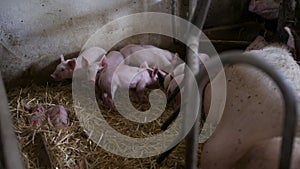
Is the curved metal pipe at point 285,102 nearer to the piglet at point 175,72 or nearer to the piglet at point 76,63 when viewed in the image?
the piglet at point 175,72

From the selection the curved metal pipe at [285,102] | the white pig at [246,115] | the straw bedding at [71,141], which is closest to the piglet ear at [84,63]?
the straw bedding at [71,141]

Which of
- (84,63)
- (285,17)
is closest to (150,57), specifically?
(84,63)

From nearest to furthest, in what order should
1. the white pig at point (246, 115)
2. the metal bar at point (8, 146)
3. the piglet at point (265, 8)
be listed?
the metal bar at point (8, 146) < the white pig at point (246, 115) < the piglet at point (265, 8)

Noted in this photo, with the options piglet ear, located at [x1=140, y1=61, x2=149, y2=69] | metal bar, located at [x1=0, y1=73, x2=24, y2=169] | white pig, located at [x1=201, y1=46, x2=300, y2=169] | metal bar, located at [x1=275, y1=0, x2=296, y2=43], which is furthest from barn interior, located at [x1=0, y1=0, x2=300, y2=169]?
metal bar, located at [x1=0, y1=73, x2=24, y2=169]

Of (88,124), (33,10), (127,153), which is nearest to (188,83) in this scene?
(127,153)

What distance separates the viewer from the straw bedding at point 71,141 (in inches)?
85.9

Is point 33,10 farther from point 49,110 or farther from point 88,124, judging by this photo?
point 88,124

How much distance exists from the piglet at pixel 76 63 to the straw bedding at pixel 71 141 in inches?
5.8

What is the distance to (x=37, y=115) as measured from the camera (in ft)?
8.35

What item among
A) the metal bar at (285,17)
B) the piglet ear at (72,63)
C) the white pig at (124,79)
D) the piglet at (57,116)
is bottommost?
the piglet at (57,116)

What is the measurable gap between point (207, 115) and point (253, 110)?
0.36m

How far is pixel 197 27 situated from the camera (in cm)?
143

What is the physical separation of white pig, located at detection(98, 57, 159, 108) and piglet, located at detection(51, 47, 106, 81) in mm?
102

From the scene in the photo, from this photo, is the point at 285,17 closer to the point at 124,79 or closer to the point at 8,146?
the point at 124,79
